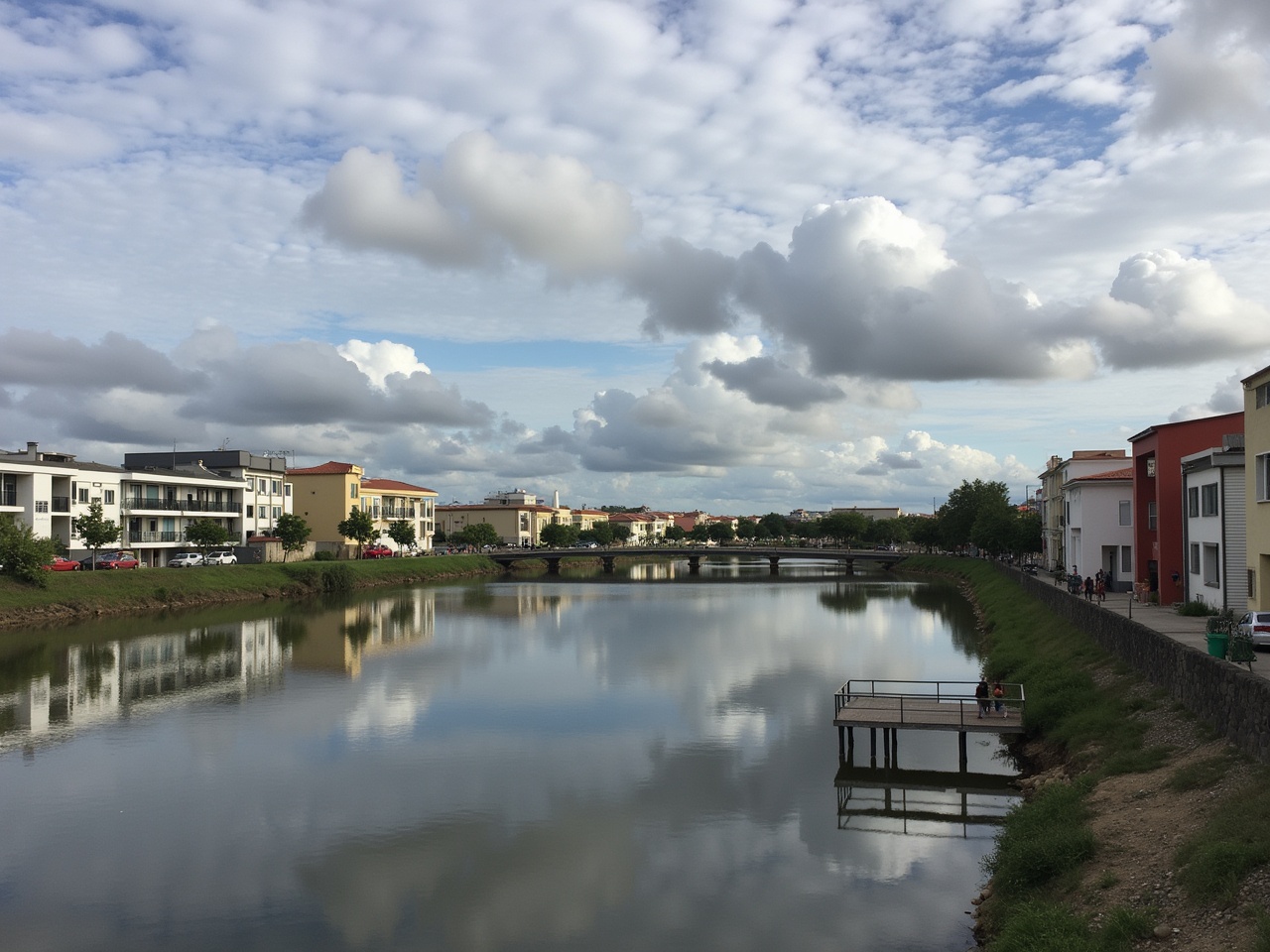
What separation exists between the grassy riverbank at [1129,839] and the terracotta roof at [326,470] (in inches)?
3231

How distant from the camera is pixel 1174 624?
91.8 ft

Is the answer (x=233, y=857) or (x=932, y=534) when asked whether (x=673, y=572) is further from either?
(x=233, y=857)

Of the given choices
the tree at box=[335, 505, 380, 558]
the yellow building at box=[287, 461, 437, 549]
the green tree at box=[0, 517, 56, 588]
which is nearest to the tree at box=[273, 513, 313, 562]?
the tree at box=[335, 505, 380, 558]

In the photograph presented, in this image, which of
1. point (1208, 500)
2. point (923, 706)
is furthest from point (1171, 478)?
point (923, 706)

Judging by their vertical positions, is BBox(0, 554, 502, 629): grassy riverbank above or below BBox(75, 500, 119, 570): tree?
below

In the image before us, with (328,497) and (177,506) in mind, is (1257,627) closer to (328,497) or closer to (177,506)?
(177,506)

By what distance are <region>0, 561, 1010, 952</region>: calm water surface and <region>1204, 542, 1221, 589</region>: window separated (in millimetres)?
8016

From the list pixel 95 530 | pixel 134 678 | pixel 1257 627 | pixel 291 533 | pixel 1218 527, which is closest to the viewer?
pixel 1257 627

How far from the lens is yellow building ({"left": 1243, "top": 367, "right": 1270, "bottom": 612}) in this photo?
26109mm

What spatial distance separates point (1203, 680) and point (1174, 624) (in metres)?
13.1

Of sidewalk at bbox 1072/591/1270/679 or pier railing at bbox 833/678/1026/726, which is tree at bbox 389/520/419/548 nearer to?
sidewalk at bbox 1072/591/1270/679

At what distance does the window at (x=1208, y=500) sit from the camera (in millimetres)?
31542

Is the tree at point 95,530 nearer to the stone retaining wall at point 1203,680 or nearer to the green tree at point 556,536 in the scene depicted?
the stone retaining wall at point 1203,680

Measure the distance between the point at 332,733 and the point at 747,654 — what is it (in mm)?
18266
